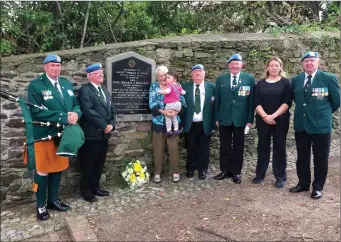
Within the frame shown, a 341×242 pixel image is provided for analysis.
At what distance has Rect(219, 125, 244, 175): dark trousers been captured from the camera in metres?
5.30

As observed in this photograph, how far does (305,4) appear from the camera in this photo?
9.52 m

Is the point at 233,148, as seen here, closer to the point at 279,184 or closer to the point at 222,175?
the point at 222,175

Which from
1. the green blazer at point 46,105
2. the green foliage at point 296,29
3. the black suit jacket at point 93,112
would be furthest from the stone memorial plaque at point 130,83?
the green foliage at point 296,29

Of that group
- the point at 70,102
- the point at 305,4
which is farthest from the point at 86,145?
the point at 305,4

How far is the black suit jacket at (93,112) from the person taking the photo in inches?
183

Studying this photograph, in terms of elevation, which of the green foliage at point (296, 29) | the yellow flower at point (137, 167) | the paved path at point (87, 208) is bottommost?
the paved path at point (87, 208)

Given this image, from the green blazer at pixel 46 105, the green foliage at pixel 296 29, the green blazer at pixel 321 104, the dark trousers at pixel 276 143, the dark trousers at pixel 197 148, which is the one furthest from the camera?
the green foliage at pixel 296 29

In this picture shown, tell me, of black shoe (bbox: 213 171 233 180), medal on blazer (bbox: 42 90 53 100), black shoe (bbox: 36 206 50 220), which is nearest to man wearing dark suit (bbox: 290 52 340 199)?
black shoe (bbox: 213 171 233 180)

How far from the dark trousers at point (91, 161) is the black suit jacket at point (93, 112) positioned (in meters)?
0.11

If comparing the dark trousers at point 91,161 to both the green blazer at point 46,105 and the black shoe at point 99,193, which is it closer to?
the black shoe at point 99,193

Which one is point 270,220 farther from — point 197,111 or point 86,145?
point 86,145

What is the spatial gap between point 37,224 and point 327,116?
399 cm

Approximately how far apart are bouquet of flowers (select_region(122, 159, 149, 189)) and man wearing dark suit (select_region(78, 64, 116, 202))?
2.06 feet

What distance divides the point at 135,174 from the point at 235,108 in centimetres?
189
